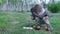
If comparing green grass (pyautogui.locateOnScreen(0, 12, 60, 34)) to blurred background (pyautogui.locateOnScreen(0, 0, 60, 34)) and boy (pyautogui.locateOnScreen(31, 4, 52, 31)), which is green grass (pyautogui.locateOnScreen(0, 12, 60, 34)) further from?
boy (pyautogui.locateOnScreen(31, 4, 52, 31))

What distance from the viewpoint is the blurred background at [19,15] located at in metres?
4.28

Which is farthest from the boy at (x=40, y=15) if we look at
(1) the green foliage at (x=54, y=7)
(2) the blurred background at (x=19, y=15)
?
(1) the green foliage at (x=54, y=7)

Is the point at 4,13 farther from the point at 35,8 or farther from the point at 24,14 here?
the point at 35,8

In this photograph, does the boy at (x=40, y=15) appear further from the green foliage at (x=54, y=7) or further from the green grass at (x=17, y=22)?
the green foliage at (x=54, y=7)

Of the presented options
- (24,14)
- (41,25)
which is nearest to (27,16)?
(24,14)

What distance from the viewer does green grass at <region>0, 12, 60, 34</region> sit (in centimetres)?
421

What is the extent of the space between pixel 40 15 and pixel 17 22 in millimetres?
537

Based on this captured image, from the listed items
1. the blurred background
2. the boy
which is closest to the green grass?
the blurred background

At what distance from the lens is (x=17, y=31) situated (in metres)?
4.19

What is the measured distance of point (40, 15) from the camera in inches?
168

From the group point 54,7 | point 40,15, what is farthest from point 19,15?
point 54,7

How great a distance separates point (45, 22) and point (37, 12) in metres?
0.26

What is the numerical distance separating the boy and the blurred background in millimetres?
99

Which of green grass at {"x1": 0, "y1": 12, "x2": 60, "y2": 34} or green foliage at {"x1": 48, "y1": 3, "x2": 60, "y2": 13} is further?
green foliage at {"x1": 48, "y1": 3, "x2": 60, "y2": 13}
